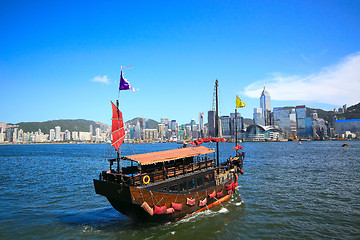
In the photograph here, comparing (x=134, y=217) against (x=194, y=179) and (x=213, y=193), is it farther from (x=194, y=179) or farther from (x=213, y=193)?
(x=213, y=193)

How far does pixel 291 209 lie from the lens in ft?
58.6

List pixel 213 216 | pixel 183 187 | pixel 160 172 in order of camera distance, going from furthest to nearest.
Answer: pixel 213 216 → pixel 183 187 → pixel 160 172

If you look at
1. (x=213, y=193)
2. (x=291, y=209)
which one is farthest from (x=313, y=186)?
(x=213, y=193)

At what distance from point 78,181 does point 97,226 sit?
1668 cm

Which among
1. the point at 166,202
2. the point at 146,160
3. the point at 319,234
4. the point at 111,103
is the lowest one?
the point at 319,234

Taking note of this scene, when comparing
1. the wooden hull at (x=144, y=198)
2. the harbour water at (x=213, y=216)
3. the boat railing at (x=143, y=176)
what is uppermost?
the boat railing at (x=143, y=176)

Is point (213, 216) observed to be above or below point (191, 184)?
below

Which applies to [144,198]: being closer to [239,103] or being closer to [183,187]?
[183,187]

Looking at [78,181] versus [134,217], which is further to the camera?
[78,181]

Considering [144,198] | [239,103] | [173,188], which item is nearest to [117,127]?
[144,198]

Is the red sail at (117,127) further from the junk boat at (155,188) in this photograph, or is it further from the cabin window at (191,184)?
the cabin window at (191,184)

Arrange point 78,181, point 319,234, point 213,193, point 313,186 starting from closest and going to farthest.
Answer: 1. point 319,234
2. point 213,193
3. point 313,186
4. point 78,181

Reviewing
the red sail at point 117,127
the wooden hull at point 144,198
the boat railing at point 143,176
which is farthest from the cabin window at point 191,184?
the red sail at point 117,127

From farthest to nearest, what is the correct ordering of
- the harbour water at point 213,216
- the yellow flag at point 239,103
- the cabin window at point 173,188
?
1. the yellow flag at point 239,103
2. the cabin window at point 173,188
3. the harbour water at point 213,216
